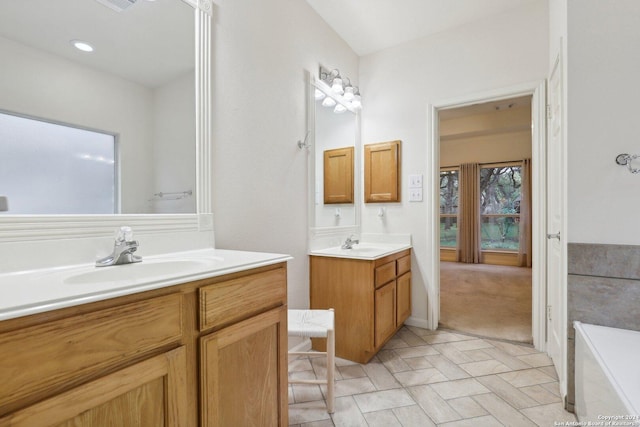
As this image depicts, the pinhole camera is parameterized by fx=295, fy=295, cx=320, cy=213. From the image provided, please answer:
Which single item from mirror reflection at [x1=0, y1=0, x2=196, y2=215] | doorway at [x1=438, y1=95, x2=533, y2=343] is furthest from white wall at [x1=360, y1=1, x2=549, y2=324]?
mirror reflection at [x1=0, y1=0, x2=196, y2=215]

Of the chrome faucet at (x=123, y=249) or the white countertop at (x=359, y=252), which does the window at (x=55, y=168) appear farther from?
the white countertop at (x=359, y=252)

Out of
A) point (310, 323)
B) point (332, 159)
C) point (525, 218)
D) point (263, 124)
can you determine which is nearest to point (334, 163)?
point (332, 159)

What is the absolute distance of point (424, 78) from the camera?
2.81 metres

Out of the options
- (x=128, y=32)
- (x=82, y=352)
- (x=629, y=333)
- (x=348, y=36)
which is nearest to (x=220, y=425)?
(x=82, y=352)

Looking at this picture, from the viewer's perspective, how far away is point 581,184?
59.1 inches

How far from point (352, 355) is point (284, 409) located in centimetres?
95

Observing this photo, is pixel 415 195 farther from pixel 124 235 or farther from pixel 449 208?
pixel 449 208

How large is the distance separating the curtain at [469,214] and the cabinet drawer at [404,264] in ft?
13.4

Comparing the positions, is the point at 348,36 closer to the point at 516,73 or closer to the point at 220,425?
the point at 516,73

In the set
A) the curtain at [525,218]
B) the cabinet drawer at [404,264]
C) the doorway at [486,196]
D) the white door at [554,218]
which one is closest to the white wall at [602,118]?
the white door at [554,218]

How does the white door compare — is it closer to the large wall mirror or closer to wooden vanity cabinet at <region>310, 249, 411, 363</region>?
wooden vanity cabinet at <region>310, 249, 411, 363</region>

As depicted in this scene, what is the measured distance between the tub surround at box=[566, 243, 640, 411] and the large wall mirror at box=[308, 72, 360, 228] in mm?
1654

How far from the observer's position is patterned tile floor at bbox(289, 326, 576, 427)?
1.55m

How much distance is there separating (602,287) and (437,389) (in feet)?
3.42
